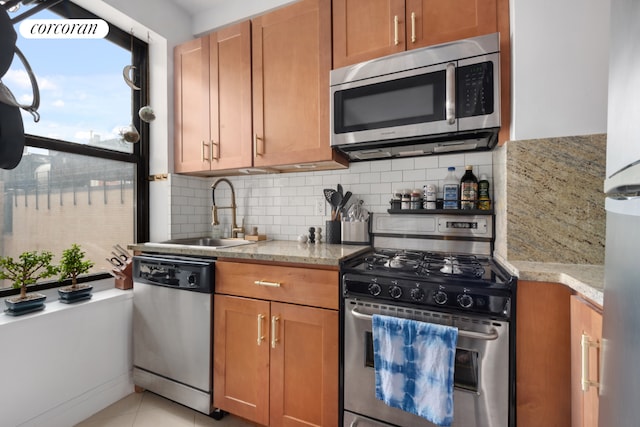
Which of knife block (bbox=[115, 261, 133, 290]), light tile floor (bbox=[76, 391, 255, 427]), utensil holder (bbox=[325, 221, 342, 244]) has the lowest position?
light tile floor (bbox=[76, 391, 255, 427])

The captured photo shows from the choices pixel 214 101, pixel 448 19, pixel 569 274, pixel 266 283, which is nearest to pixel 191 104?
pixel 214 101

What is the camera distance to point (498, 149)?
1.50 metres

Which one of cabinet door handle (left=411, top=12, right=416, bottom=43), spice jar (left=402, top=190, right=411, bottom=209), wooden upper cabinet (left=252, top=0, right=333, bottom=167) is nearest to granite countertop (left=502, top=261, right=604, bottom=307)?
spice jar (left=402, top=190, right=411, bottom=209)

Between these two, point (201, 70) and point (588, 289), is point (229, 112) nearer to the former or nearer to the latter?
point (201, 70)

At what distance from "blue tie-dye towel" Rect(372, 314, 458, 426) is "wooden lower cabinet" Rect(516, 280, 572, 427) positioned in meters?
0.24

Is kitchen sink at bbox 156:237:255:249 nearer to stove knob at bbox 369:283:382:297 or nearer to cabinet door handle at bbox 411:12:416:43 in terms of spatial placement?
stove knob at bbox 369:283:382:297

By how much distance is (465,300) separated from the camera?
41.7 inches

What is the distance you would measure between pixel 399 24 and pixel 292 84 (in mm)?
685

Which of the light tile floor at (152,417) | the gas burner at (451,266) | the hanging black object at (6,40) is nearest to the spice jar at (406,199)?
the gas burner at (451,266)

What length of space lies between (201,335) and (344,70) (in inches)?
67.6

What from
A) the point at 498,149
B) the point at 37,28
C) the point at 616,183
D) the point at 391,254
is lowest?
the point at 391,254

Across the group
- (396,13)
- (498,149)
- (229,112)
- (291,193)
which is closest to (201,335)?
(291,193)

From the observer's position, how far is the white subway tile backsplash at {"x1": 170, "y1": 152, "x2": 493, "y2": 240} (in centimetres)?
177

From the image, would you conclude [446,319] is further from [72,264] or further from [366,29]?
[72,264]
